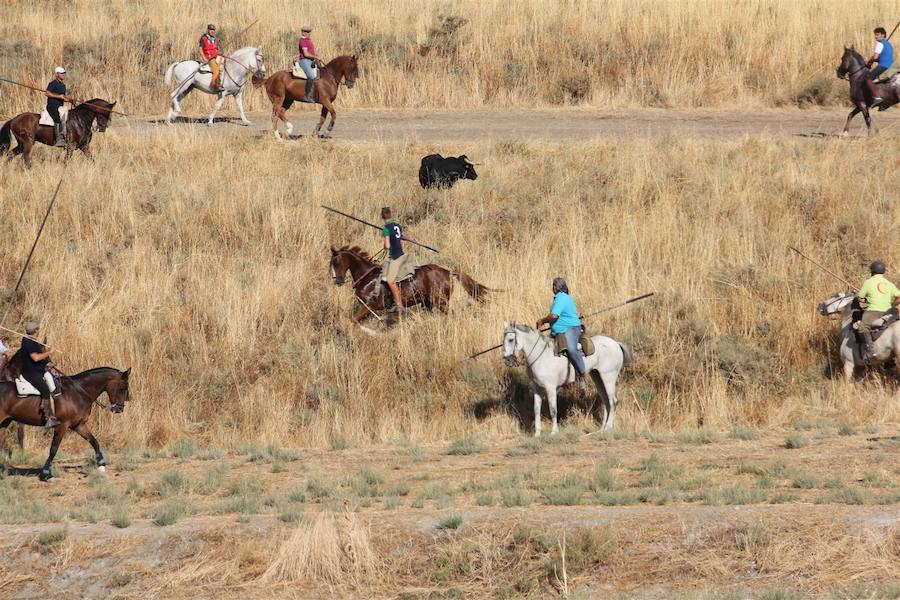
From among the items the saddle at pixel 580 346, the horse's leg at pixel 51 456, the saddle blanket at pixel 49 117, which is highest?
the saddle blanket at pixel 49 117

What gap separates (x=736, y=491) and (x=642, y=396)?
5349 millimetres

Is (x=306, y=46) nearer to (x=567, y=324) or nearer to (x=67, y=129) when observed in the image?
(x=67, y=129)

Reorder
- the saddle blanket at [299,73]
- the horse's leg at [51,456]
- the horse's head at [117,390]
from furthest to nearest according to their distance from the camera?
the saddle blanket at [299,73], the horse's head at [117,390], the horse's leg at [51,456]

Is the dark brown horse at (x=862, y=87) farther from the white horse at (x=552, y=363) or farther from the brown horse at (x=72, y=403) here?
the brown horse at (x=72, y=403)

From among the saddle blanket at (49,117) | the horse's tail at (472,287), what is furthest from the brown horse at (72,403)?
the saddle blanket at (49,117)

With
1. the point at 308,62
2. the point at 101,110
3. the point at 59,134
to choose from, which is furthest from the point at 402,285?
the point at 308,62

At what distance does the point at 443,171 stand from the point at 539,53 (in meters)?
8.36

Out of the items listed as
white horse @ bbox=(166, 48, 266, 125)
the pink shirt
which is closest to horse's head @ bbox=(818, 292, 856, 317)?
the pink shirt

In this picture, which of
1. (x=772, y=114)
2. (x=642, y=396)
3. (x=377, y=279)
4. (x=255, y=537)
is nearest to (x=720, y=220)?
(x=642, y=396)

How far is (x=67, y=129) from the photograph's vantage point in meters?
25.5

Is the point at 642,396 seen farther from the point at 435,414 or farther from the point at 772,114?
the point at 772,114

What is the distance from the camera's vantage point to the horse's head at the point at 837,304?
62.1ft

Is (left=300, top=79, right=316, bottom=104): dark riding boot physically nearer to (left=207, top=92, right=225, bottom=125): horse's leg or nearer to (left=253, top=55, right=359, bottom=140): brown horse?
(left=253, top=55, right=359, bottom=140): brown horse

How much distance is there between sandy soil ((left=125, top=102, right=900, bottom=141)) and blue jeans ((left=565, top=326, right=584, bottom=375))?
9.18 metres
